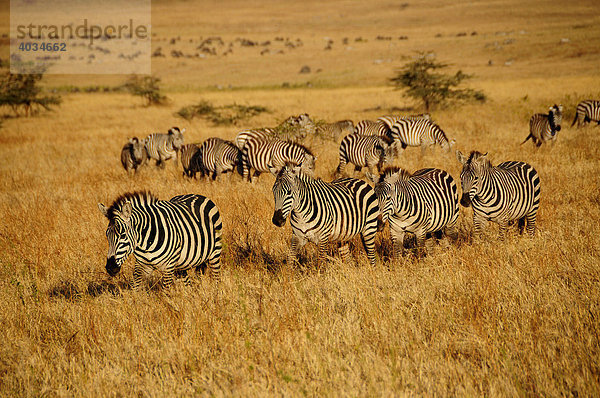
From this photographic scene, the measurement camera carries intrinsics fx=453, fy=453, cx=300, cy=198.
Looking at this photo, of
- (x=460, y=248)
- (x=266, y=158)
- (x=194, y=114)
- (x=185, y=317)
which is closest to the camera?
(x=185, y=317)

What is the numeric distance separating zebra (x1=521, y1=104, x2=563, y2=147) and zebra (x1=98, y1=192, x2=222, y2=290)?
494 inches

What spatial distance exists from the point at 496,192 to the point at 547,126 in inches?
374

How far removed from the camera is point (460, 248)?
7.09 metres

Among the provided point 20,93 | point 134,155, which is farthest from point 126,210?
point 20,93

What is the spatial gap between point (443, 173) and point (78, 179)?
1131cm

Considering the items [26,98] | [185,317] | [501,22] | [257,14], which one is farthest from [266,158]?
[257,14]

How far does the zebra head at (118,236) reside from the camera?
4.69m

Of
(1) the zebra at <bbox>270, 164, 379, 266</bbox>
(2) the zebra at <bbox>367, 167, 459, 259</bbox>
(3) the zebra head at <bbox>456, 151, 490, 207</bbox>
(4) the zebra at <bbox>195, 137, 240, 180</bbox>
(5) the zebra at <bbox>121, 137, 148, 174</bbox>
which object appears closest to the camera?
(1) the zebra at <bbox>270, 164, 379, 266</bbox>

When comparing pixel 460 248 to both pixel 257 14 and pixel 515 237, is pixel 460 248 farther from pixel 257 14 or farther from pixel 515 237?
pixel 257 14

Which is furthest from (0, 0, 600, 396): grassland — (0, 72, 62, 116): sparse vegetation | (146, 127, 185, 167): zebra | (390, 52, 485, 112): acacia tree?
(0, 72, 62, 116): sparse vegetation

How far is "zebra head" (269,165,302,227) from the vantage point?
5.38m

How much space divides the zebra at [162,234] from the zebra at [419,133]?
10182mm

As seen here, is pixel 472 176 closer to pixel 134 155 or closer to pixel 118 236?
pixel 118 236

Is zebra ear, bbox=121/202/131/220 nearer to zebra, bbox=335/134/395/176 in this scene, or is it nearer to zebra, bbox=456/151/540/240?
zebra, bbox=456/151/540/240
